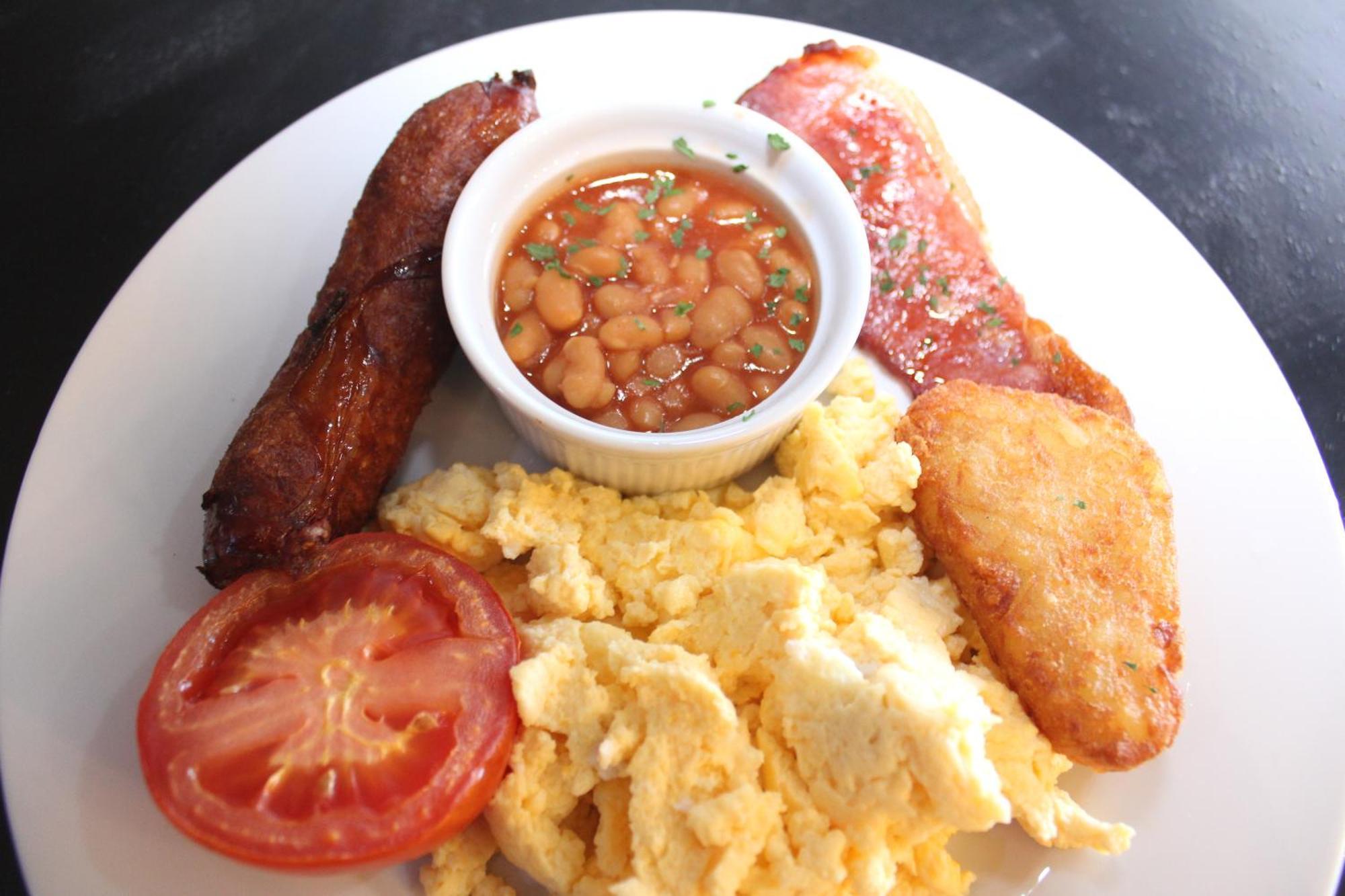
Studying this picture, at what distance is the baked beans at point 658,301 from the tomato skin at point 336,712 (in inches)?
22.3

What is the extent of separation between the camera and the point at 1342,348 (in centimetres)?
349

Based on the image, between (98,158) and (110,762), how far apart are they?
2621 mm

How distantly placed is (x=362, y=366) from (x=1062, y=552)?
1.74m

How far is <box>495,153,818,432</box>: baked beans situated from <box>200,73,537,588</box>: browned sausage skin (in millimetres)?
242

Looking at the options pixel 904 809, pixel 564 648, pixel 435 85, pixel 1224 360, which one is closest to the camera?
pixel 904 809

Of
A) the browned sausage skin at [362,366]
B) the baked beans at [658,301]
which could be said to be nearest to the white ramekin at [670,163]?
the baked beans at [658,301]

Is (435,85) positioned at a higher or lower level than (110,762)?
higher

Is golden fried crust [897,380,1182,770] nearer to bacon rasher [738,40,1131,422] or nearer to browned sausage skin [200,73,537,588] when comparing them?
bacon rasher [738,40,1131,422]

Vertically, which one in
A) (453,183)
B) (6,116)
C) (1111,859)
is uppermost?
(453,183)

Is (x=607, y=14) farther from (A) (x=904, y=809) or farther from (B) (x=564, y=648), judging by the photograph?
(A) (x=904, y=809)

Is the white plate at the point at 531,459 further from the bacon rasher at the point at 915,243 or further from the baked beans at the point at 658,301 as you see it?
the baked beans at the point at 658,301

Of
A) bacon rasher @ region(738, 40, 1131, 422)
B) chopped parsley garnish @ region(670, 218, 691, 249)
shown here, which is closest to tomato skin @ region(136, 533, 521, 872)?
chopped parsley garnish @ region(670, 218, 691, 249)

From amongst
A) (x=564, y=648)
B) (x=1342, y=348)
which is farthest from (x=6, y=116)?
(x=1342, y=348)

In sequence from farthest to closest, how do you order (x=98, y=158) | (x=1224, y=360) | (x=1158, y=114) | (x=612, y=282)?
1. (x=1158, y=114)
2. (x=98, y=158)
3. (x=1224, y=360)
4. (x=612, y=282)
